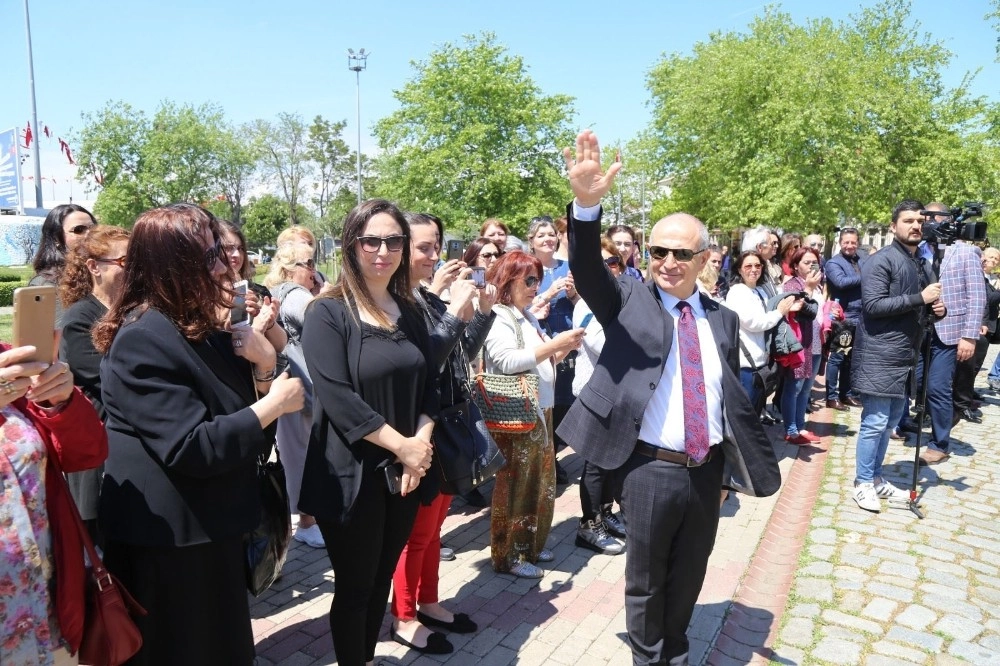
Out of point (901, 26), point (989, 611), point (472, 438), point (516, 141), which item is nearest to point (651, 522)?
point (472, 438)

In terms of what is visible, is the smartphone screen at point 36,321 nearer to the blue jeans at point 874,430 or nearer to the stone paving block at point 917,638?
the stone paving block at point 917,638

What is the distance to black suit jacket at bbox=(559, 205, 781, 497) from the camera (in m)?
2.72

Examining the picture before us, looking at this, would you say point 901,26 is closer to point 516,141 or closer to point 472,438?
Result: point 516,141

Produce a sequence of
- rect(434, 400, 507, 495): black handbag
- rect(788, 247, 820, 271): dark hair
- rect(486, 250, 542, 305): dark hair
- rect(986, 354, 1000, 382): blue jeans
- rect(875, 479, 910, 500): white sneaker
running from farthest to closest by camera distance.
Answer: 1. rect(986, 354, 1000, 382): blue jeans
2. rect(788, 247, 820, 271): dark hair
3. rect(875, 479, 910, 500): white sneaker
4. rect(486, 250, 542, 305): dark hair
5. rect(434, 400, 507, 495): black handbag

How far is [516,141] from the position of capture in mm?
27297

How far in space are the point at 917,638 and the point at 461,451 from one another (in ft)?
8.69

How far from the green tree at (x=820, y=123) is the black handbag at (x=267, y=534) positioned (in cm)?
2138

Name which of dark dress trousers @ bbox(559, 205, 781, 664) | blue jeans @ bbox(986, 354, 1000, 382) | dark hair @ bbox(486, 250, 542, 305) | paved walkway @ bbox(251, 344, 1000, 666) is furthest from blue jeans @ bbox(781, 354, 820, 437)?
dark dress trousers @ bbox(559, 205, 781, 664)

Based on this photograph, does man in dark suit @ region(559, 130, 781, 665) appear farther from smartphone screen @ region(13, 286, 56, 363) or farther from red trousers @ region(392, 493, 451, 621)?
smartphone screen @ region(13, 286, 56, 363)

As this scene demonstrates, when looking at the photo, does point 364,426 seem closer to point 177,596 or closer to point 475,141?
point 177,596

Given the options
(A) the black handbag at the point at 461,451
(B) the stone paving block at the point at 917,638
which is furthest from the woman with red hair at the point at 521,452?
(B) the stone paving block at the point at 917,638

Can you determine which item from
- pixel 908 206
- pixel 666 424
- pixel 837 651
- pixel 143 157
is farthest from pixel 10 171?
pixel 837 651

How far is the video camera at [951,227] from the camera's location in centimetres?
518

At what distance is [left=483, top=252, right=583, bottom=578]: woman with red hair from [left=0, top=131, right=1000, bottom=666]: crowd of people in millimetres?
16
